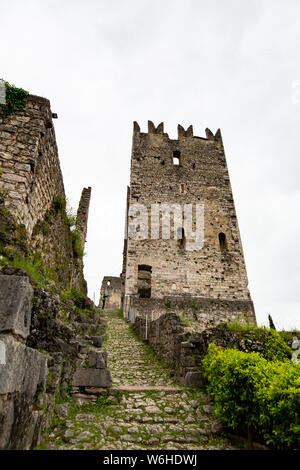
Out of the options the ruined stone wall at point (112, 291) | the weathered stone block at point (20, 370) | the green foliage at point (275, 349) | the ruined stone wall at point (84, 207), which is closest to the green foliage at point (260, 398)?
the green foliage at point (275, 349)

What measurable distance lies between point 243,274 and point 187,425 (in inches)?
508

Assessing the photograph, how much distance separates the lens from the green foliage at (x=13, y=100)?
5.15 m

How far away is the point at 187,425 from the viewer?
372 cm

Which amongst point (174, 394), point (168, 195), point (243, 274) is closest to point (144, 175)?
point (168, 195)

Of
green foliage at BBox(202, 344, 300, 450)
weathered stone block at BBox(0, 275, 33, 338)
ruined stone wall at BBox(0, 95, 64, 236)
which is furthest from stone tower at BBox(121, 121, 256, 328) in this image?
weathered stone block at BBox(0, 275, 33, 338)

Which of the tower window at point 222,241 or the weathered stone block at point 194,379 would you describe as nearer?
Result: the weathered stone block at point 194,379

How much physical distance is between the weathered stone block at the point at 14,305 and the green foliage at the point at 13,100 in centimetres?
413

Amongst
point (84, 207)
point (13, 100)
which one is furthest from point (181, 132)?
point (13, 100)

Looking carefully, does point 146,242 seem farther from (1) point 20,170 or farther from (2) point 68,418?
(2) point 68,418

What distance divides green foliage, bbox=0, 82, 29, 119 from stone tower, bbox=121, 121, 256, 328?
9568mm

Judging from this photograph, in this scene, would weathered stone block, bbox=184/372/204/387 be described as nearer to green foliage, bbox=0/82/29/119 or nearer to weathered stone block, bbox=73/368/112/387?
weathered stone block, bbox=73/368/112/387

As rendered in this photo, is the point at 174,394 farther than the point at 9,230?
Yes

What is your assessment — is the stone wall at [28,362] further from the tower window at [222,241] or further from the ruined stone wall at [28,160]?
the tower window at [222,241]

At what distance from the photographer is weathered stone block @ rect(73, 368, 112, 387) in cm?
419
